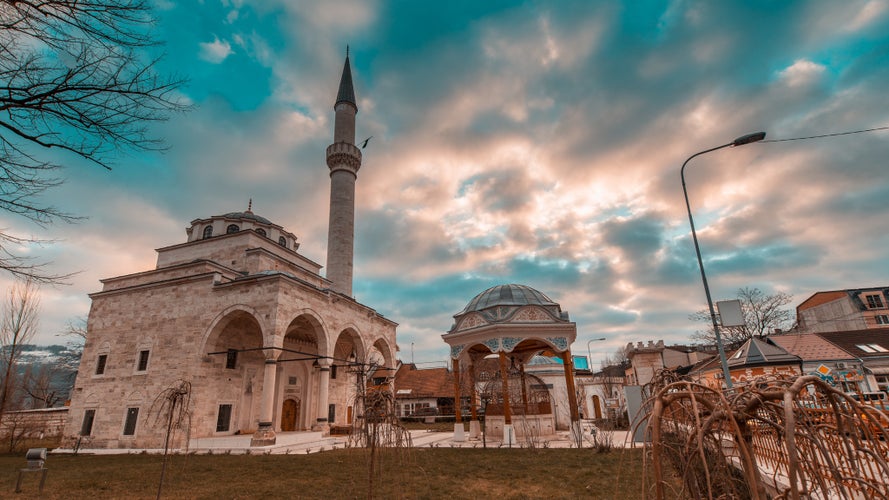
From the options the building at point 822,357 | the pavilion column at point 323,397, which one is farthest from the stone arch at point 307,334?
the building at point 822,357

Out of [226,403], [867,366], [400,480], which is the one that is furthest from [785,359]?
[226,403]

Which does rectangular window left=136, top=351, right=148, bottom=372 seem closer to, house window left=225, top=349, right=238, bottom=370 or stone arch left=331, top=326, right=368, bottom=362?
house window left=225, top=349, right=238, bottom=370

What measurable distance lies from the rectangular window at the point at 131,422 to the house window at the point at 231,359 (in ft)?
11.7

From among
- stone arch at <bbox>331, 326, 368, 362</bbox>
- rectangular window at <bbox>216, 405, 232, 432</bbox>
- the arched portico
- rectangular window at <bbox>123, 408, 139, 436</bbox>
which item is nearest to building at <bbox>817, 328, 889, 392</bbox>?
stone arch at <bbox>331, 326, 368, 362</bbox>

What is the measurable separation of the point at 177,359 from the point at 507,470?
14.4m

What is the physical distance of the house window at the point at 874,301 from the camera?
31.7 m

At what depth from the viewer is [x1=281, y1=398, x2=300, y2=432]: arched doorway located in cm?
2089

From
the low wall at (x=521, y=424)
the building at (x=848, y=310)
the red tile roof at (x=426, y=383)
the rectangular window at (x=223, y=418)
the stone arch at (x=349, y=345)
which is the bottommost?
the low wall at (x=521, y=424)

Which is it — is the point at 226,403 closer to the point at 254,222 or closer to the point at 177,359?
the point at 177,359

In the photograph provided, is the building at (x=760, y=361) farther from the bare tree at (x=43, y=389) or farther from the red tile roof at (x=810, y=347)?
the bare tree at (x=43, y=389)

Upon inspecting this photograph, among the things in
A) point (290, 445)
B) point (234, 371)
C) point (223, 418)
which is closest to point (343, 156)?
point (234, 371)

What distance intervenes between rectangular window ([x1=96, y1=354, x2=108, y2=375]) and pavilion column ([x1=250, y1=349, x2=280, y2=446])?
334 inches

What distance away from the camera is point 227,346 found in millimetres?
18281

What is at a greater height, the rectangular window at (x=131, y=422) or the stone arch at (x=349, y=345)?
the stone arch at (x=349, y=345)
